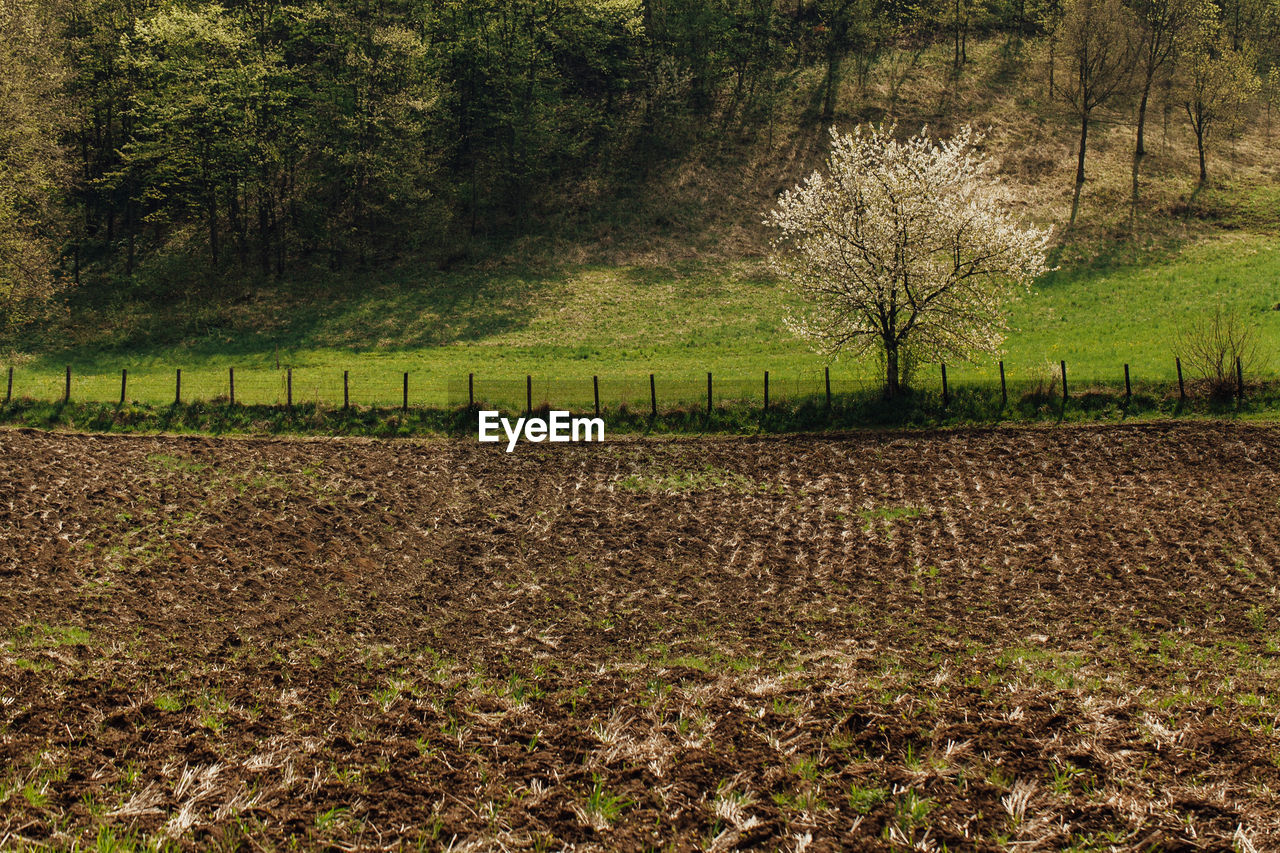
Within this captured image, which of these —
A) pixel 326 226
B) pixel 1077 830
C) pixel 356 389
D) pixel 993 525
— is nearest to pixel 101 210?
pixel 326 226

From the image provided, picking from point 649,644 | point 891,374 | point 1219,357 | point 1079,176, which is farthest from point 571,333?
point 1079,176

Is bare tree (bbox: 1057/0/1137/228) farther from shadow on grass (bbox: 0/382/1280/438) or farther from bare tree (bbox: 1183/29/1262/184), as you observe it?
shadow on grass (bbox: 0/382/1280/438)

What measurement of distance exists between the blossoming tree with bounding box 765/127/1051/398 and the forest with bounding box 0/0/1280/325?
1247 inches

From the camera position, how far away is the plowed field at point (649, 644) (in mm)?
10695

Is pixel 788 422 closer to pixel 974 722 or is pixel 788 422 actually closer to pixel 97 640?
pixel 974 722

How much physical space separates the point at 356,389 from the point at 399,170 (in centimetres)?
2538

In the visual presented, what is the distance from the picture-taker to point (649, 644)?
52.1 feet

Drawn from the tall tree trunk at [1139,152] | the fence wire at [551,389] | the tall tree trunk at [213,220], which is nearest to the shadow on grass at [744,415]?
the fence wire at [551,389]

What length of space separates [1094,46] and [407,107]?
48.7 m

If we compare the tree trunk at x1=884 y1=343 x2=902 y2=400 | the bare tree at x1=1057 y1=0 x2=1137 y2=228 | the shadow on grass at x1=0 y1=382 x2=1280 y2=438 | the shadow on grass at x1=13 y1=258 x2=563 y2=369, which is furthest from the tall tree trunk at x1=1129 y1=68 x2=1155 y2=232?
the shadow on grass at x1=13 y1=258 x2=563 y2=369

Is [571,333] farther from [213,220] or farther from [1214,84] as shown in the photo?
[1214,84]

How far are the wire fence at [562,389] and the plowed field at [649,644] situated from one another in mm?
3034

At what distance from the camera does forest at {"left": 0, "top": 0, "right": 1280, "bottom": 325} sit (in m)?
50.6

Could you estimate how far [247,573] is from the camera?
61.9 ft
